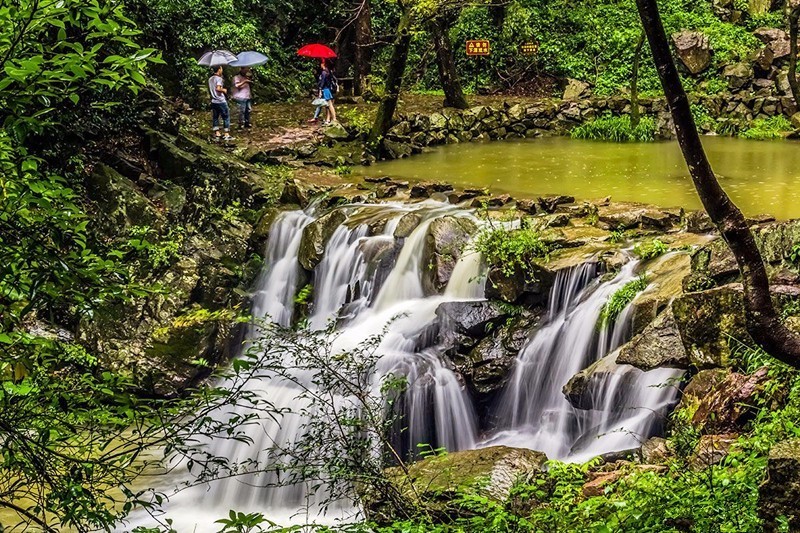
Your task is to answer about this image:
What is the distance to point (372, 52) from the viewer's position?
76.8ft

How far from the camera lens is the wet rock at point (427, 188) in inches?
505

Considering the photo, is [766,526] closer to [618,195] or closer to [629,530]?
[629,530]

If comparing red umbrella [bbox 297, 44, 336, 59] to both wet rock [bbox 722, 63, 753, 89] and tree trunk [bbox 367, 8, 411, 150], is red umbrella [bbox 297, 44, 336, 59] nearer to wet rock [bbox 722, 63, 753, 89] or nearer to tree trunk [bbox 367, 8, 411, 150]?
tree trunk [bbox 367, 8, 411, 150]

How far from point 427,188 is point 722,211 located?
876cm

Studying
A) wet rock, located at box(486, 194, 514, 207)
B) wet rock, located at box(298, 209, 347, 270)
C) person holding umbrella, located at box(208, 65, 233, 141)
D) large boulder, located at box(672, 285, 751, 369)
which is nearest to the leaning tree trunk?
large boulder, located at box(672, 285, 751, 369)

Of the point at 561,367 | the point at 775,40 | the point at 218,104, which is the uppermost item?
the point at 775,40

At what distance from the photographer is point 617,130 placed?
61.2ft

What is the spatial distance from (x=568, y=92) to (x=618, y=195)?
937 centimetres

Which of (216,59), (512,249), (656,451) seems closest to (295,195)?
(512,249)

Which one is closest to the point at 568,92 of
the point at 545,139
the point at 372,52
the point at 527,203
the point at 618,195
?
the point at 545,139

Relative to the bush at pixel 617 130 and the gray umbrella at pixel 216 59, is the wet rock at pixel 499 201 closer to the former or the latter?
the bush at pixel 617 130

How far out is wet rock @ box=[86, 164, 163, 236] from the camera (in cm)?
1228

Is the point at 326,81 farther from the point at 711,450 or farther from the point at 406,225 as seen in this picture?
the point at 711,450

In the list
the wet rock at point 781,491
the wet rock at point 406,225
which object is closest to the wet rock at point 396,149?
the wet rock at point 406,225
